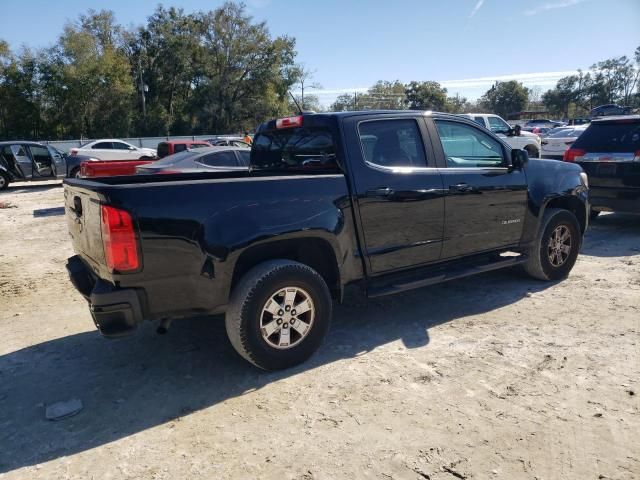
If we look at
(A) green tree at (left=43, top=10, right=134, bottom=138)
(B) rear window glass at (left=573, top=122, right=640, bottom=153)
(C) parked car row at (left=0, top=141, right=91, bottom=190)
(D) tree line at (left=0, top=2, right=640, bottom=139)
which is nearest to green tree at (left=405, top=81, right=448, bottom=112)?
(D) tree line at (left=0, top=2, right=640, bottom=139)

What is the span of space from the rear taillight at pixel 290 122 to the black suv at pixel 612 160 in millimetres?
5818

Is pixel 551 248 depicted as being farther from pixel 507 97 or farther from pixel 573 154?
pixel 507 97

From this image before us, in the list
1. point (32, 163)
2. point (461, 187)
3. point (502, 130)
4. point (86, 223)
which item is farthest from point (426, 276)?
point (32, 163)

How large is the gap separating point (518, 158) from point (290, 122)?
7.71ft

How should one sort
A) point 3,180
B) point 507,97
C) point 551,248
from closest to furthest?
point 551,248 < point 3,180 < point 507,97

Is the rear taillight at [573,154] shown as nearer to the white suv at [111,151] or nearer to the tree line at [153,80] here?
the white suv at [111,151]

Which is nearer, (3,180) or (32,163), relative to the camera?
(3,180)

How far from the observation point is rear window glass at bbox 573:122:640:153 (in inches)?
298

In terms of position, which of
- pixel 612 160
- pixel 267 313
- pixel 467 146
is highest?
pixel 467 146

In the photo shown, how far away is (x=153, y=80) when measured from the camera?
4788 cm

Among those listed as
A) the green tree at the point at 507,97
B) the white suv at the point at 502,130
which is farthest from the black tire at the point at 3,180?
the green tree at the point at 507,97

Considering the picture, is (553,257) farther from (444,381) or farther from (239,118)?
(239,118)

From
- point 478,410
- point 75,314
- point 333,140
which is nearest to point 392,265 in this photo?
point 333,140

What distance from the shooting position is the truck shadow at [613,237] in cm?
694
